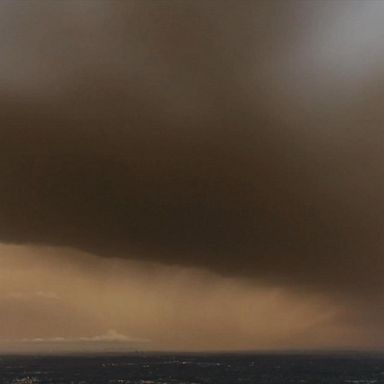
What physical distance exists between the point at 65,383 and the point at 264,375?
15.7 feet

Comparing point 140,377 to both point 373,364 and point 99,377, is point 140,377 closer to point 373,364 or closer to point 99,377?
point 99,377

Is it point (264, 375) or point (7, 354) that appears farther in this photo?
point (264, 375)

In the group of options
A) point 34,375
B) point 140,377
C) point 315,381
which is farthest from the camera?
point 34,375

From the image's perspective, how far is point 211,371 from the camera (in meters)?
11.0

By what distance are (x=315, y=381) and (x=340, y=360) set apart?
68 cm

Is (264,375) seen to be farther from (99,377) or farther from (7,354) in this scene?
(7,354)

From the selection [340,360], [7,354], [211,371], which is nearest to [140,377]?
[211,371]

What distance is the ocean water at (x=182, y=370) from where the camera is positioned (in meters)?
9.18

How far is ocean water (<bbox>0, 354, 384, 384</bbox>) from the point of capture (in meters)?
9.18

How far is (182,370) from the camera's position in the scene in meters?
10.4

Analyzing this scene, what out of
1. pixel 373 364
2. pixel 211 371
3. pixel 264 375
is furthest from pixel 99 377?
pixel 373 364

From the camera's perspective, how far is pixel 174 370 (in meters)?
10.7

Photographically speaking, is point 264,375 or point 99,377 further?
point 264,375

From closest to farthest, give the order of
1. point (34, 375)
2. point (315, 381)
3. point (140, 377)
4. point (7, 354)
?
point (7, 354) → point (140, 377) → point (315, 381) → point (34, 375)
